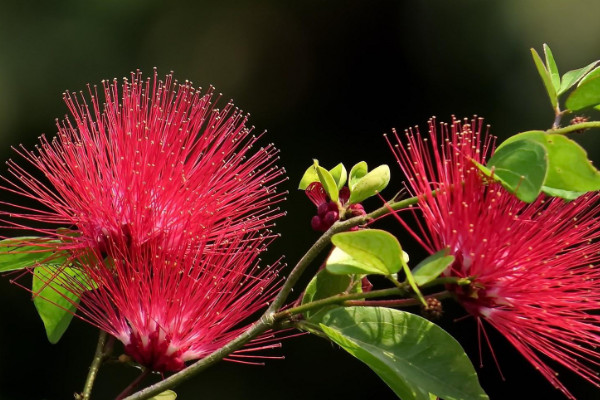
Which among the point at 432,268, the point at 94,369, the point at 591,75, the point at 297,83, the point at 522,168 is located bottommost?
the point at 94,369

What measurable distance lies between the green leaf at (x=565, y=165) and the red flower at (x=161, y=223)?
33 cm

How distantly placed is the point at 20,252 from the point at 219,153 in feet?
0.97

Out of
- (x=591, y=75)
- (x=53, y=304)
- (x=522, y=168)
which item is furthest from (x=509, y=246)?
(x=53, y=304)

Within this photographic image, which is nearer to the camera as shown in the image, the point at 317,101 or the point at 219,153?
the point at 219,153

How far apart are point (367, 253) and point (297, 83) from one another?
365 centimetres

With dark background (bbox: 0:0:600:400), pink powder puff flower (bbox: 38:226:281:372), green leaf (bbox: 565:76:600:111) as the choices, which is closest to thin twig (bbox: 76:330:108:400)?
pink powder puff flower (bbox: 38:226:281:372)

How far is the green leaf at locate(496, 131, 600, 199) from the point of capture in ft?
3.29

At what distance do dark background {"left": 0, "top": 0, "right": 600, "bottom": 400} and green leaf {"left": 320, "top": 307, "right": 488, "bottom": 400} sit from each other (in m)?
2.59

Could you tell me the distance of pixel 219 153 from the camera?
1.27 meters

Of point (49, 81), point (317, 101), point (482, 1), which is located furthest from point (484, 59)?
point (49, 81)

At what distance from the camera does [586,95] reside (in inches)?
43.9

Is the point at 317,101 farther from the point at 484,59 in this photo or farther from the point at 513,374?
the point at 513,374

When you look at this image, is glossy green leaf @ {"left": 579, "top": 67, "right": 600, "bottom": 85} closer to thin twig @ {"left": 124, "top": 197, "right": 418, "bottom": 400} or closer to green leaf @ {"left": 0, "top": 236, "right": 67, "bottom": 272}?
thin twig @ {"left": 124, "top": 197, "right": 418, "bottom": 400}

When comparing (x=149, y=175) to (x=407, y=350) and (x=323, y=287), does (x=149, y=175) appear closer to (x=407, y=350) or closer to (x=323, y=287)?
(x=323, y=287)
